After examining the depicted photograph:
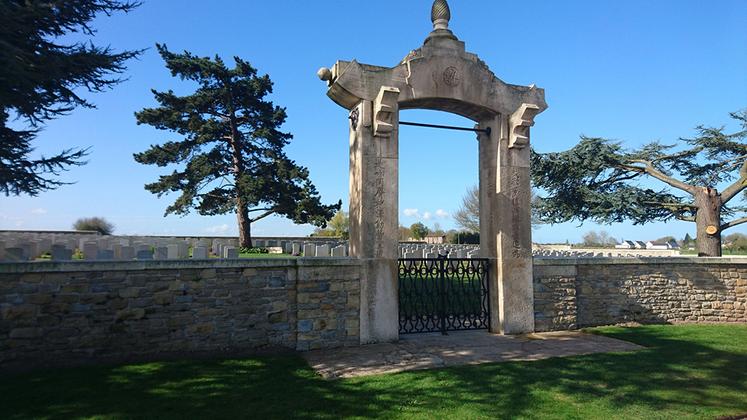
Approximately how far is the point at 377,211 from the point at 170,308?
10.9 feet

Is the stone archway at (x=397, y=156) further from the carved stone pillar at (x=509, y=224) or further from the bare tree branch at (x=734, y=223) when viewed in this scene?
the bare tree branch at (x=734, y=223)

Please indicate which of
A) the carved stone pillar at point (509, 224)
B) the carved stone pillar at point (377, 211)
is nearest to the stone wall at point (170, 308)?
the carved stone pillar at point (377, 211)

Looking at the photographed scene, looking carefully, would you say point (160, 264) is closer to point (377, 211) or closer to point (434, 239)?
point (377, 211)

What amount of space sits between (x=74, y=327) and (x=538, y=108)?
26.2ft

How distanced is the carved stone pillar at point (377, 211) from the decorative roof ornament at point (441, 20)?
5.36ft

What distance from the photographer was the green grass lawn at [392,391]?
13.2 feet

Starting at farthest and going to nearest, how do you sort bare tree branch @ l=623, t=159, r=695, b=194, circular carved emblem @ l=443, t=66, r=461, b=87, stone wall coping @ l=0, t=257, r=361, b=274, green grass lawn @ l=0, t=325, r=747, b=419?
bare tree branch @ l=623, t=159, r=695, b=194 → circular carved emblem @ l=443, t=66, r=461, b=87 → stone wall coping @ l=0, t=257, r=361, b=274 → green grass lawn @ l=0, t=325, r=747, b=419

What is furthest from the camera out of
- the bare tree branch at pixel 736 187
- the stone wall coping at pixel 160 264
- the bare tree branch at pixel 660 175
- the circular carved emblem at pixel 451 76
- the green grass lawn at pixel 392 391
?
the bare tree branch at pixel 660 175

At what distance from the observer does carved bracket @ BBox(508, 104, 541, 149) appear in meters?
7.74

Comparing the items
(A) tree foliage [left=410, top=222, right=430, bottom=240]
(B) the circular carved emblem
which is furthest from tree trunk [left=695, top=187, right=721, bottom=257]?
(A) tree foliage [left=410, top=222, right=430, bottom=240]

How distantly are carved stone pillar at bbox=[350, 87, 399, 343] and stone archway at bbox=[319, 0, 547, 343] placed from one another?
0.02 meters

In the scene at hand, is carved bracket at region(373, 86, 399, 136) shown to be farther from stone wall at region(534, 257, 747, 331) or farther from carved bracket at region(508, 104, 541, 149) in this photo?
stone wall at region(534, 257, 747, 331)

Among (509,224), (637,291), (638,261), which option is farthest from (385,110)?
(637,291)

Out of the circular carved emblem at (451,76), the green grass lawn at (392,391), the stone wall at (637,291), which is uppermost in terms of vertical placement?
the circular carved emblem at (451,76)
